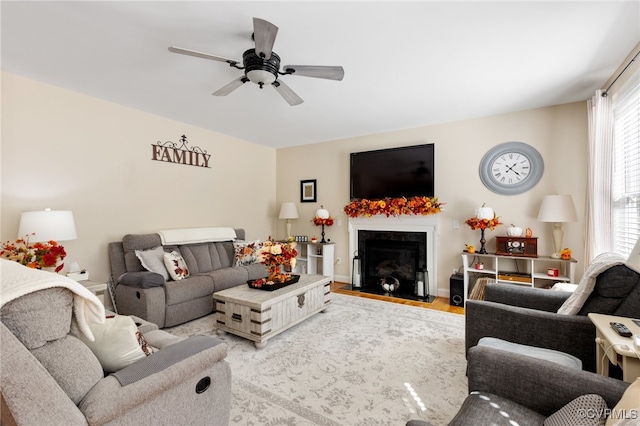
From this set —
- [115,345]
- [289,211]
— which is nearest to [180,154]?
[289,211]

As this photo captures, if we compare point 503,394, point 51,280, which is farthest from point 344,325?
point 51,280

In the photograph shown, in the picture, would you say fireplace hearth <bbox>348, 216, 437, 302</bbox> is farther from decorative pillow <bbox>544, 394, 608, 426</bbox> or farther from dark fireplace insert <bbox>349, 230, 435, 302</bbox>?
decorative pillow <bbox>544, 394, 608, 426</bbox>

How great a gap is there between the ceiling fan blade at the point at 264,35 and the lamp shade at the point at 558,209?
343 centimetres

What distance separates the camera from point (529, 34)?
2117 mm

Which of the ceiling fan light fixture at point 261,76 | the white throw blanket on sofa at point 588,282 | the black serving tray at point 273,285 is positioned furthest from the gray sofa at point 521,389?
the ceiling fan light fixture at point 261,76

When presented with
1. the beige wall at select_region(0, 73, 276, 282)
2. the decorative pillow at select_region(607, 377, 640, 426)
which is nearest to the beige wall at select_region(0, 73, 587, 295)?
the beige wall at select_region(0, 73, 276, 282)

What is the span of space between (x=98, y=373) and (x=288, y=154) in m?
5.03

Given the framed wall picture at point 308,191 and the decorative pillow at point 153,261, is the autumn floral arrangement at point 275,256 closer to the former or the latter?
the decorative pillow at point 153,261

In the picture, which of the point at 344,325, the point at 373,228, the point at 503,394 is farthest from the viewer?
the point at 373,228

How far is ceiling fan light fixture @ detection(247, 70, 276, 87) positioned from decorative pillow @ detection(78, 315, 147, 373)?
1.85 metres

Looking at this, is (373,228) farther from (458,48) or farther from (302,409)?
(302,409)

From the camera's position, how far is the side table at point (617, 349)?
1145 millimetres

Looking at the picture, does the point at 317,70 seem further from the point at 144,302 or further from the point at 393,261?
the point at 393,261

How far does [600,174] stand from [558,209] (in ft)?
1.91
